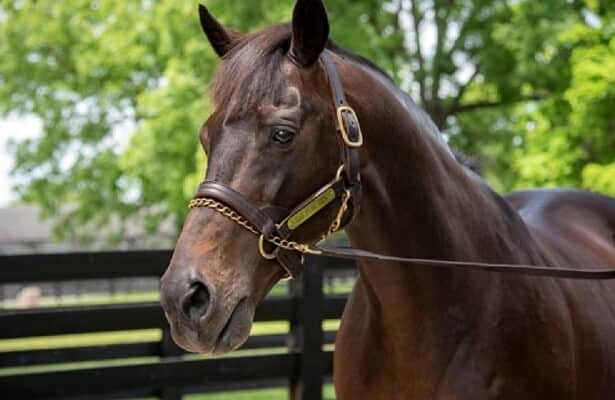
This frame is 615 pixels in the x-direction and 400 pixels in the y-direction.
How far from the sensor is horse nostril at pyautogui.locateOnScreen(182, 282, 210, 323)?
226 cm

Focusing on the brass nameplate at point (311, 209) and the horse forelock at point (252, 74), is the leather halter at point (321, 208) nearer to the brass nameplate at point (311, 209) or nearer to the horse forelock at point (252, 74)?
the brass nameplate at point (311, 209)

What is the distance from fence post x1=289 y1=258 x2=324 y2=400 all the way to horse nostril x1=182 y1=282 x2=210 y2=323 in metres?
3.73

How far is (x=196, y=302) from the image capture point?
228 cm

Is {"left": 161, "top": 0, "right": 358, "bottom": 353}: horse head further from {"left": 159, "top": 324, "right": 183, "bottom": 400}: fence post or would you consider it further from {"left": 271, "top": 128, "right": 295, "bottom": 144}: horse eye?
{"left": 159, "top": 324, "right": 183, "bottom": 400}: fence post

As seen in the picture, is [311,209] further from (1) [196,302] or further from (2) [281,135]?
(1) [196,302]

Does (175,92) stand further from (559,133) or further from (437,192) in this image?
(437,192)

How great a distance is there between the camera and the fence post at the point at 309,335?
6.03 meters

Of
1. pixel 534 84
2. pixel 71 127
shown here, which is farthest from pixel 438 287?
pixel 71 127

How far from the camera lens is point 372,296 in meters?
2.96

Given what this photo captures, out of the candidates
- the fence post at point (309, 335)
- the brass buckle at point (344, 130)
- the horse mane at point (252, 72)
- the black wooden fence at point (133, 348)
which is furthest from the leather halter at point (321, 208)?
the fence post at point (309, 335)

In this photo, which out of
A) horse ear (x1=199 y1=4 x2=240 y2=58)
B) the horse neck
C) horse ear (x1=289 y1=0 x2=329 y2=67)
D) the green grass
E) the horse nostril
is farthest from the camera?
the green grass

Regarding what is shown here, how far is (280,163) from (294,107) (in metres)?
0.17

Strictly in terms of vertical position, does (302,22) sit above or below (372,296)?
above

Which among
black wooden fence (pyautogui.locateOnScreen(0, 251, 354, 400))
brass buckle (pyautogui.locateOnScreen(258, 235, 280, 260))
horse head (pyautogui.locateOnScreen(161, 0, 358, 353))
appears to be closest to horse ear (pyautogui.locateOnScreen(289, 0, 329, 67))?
horse head (pyautogui.locateOnScreen(161, 0, 358, 353))
